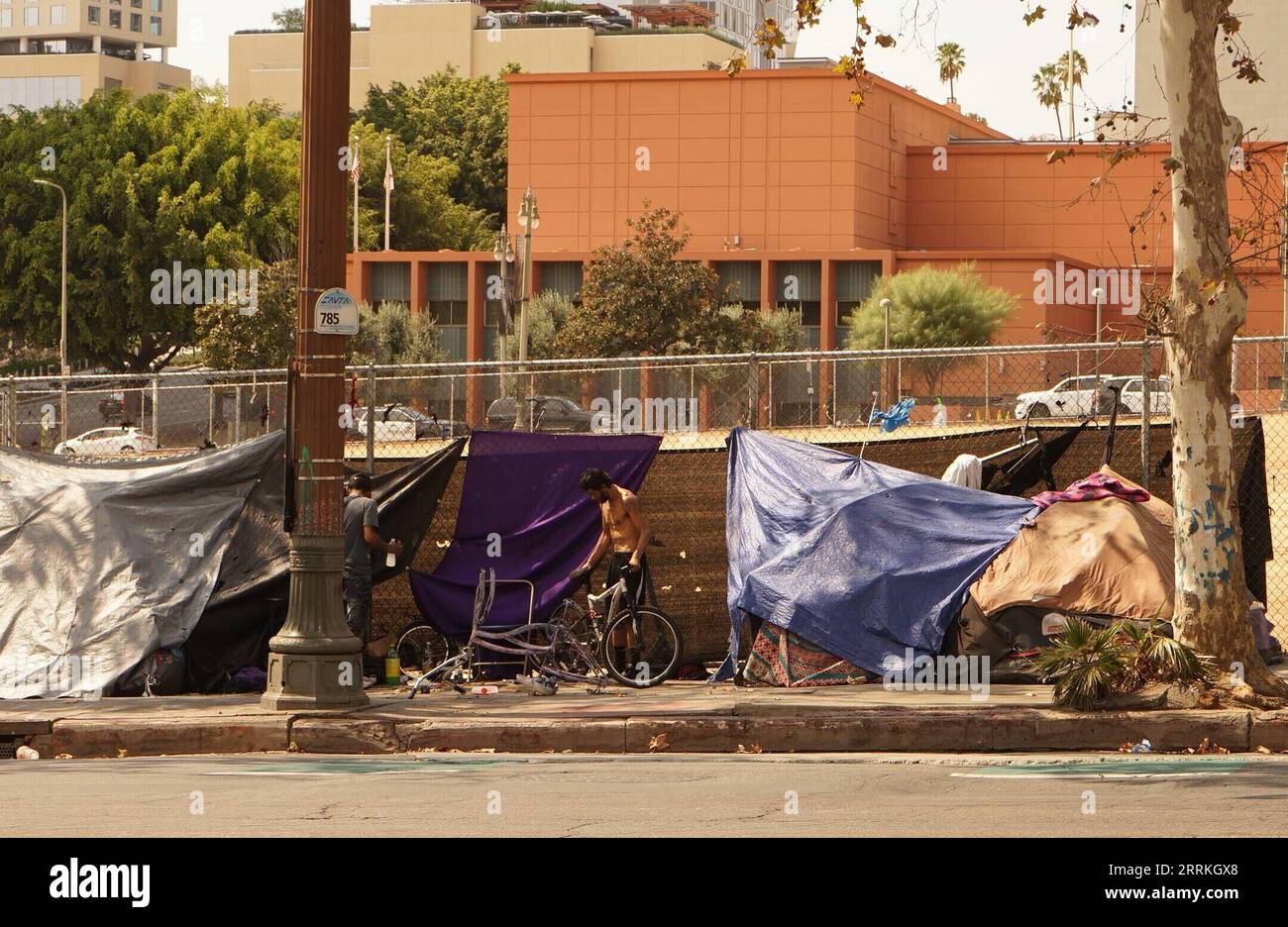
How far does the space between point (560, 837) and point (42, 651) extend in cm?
738

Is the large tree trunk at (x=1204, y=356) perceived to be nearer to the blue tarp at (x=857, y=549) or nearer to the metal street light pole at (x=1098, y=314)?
the metal street light pole at (x=1098, y=314)

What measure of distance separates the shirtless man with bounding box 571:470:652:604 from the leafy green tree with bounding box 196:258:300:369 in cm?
4269

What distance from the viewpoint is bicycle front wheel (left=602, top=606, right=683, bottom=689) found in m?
13.6

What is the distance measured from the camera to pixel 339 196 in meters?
11.8

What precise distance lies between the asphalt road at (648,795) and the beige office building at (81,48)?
13973cm

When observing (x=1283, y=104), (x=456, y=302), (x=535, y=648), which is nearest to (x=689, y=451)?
(x=535, y=648)

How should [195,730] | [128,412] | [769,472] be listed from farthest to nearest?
[128,412]
[769,472]
[195,730]

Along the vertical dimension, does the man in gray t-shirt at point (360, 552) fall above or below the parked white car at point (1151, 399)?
below

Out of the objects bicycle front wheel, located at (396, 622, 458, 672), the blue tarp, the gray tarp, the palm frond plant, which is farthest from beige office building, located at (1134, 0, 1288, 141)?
the gray tarp

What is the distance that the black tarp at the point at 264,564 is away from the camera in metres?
13.8

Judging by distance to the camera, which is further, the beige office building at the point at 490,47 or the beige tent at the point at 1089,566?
the beige office building at the point at 490,47

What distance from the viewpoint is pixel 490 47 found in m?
130

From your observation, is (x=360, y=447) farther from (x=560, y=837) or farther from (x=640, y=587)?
(x=560, y=837)

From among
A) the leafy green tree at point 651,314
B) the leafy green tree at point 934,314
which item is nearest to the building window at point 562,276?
the leafy green tree at point 934,314
